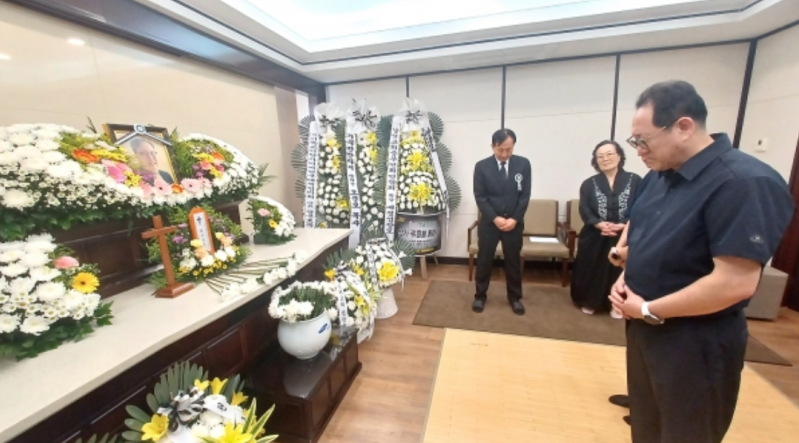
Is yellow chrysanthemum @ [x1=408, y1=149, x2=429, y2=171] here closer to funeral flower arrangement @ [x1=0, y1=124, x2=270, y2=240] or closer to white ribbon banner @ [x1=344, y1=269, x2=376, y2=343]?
white ribbon banner @ [x1=344, y1=269, x2=376, y2=343]

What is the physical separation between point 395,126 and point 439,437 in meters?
2.93

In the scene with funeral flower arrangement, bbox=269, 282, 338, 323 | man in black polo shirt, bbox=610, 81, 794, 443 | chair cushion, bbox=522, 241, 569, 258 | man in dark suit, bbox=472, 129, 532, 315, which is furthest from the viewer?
chair cushion, bbox=522, 241, 569, 258

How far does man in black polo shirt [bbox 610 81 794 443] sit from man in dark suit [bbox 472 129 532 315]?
1.52m

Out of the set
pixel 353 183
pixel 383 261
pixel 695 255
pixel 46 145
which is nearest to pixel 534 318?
pixel 383 261

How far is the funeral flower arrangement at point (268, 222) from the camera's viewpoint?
2193 millimetres

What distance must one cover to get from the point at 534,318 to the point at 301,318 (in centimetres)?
210

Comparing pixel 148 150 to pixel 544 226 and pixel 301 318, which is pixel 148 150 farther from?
pixel 544 226

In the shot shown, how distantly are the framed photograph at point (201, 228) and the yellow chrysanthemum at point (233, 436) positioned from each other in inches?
37.3

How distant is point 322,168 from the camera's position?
350cm

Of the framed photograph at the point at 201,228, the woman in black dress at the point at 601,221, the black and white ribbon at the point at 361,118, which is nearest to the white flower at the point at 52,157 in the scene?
the framed photograph at the point at 201,228

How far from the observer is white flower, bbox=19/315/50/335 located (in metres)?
0.92

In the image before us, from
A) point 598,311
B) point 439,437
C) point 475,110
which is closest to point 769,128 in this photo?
point 598,311

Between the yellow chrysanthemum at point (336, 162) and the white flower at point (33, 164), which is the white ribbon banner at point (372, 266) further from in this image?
the white flower at point (33, 164)

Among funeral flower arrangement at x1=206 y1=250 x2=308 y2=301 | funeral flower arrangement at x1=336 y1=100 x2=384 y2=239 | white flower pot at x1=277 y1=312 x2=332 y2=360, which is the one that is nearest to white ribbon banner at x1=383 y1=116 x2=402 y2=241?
funeral flower arrangement at x1=336 y1=100 x2=384 y2=239
